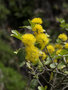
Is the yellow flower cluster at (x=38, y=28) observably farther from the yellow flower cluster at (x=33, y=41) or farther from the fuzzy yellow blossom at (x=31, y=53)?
the fuzzy yellow blossom at (x=31, y=53)

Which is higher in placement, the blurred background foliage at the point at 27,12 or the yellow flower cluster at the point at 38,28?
the blurred background foliage at the point at 27,12

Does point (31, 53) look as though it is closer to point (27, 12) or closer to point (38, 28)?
point (38, 28)

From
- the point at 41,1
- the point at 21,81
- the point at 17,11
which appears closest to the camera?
the point at 21,81

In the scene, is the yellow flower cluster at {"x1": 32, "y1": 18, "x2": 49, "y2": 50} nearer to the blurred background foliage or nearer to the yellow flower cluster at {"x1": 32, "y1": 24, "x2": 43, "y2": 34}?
the yellow flower cluster at {"x1": 32, "y1": 24, "x2": 43, "y2": 34}

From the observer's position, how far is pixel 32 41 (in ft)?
3.20

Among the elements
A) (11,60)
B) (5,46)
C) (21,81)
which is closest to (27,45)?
(21,81)

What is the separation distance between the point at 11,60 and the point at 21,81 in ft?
3.73

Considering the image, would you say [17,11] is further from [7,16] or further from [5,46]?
[5,46]

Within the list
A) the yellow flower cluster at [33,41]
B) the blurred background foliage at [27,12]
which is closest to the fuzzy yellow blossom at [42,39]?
the yellow flower cluster at [33,41]

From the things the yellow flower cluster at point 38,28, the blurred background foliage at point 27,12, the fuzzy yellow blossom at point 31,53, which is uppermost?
the blurred background foliage at point 27,12

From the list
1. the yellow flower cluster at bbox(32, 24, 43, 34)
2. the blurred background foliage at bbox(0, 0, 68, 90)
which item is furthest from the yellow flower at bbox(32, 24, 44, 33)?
the blurred background foliage at bbox(0, 0, 68, 90)

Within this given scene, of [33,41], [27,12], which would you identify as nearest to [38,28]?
[33,41]

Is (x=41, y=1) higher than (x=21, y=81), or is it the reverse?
(x=41, y=1)

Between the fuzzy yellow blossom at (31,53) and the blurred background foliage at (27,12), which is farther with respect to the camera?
the blurred background foliage at (27,12)
